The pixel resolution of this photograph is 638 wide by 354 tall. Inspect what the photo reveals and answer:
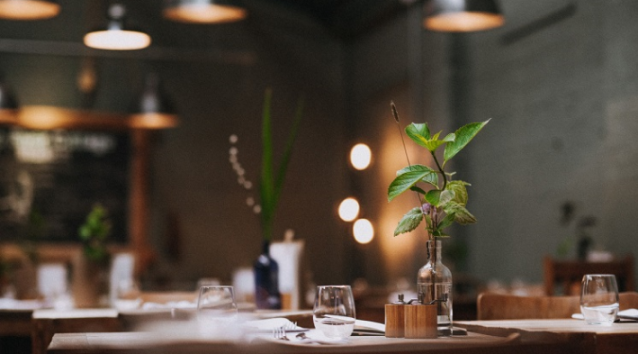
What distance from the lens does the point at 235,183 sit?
9.75 meters

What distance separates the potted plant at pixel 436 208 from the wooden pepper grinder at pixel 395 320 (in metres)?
0.12

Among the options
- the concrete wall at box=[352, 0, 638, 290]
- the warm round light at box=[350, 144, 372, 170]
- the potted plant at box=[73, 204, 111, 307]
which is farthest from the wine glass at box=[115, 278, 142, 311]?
the concrete wall at box=[352, 0, 638, 290]

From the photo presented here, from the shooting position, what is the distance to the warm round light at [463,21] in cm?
426

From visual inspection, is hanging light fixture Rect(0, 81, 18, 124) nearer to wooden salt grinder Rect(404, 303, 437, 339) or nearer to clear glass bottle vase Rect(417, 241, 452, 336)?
clear glass bottle vase Rect(417, 241, 452, 336)

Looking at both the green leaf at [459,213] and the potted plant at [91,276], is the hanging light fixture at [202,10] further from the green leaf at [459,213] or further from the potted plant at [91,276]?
the green leaf at [459,213]

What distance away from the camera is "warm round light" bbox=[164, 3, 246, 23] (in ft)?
14.2

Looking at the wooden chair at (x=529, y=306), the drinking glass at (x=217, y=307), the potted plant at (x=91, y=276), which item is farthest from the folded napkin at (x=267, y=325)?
the potted plant at (x=91, y=276)

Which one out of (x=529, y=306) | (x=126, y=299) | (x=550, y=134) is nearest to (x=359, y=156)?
(x=529, y=306)

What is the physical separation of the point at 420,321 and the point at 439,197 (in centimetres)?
30

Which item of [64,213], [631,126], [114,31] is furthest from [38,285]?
[631,126]

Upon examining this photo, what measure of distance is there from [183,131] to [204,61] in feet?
2.71

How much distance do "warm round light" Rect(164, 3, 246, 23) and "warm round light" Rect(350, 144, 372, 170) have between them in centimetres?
177

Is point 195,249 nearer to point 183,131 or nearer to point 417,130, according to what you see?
point 183,131

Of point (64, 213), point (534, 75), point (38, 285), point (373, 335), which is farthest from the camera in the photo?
point (64, 213)
